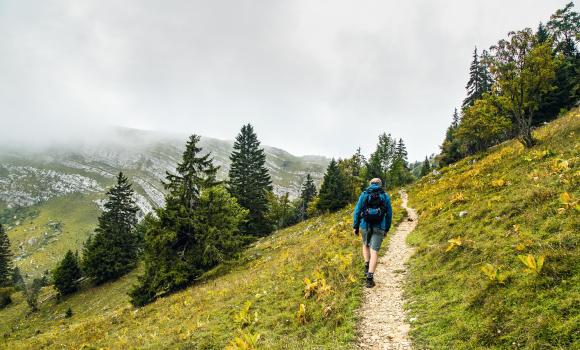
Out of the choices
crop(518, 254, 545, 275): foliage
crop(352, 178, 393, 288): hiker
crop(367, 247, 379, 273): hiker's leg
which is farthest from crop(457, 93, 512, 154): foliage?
crop(518, 254, 545, 275): foliage

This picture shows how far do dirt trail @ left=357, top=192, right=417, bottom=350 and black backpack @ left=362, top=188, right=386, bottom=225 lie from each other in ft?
6.85

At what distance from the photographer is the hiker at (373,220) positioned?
9.77 metres

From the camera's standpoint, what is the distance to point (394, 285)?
973cm

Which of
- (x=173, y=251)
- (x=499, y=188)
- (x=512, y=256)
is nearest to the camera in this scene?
(x=512, y=256)

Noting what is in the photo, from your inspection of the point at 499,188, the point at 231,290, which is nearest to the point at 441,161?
the point at 499,188

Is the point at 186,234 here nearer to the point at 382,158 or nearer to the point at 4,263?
the point at 382,158

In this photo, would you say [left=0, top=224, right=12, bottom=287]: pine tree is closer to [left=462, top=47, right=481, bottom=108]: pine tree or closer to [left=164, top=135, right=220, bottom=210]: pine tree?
[left=164, top=135, right=220, bottom=210]: pine tree

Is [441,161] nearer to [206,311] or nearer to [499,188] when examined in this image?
[499,188]

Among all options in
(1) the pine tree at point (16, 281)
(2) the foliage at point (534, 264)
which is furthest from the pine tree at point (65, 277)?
(2) the foliage at point (534, 264)

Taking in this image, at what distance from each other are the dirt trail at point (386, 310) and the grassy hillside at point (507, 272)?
34cm

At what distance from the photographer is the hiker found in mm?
9770

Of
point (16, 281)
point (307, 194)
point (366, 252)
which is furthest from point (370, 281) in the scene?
point (16, 281)

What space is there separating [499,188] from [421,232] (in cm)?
449

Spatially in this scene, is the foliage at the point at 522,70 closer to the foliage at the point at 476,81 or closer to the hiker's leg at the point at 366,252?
the hiker's leg at the point at 366,252
